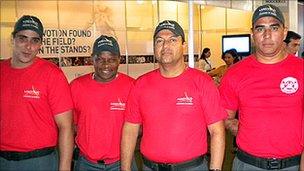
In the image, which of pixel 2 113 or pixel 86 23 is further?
pixel 86 23

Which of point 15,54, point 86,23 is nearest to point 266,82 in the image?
point 15,54

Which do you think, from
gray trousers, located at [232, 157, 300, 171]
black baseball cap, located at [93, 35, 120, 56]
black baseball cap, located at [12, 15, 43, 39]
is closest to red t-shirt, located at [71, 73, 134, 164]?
black baseball cap, located at [93, 35, 120, 56]

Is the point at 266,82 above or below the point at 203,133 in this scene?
above

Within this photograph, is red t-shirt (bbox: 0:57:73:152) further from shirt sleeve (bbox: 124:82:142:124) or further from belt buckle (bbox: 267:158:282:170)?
belt buckle (bbox: 267:158:282:170)

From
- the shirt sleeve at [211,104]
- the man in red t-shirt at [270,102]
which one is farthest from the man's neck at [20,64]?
the man in red t-shirt at [270,102]

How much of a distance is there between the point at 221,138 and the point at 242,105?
0.94 ft

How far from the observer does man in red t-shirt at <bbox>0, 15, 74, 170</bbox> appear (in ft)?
9.87

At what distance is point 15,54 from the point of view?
3.09 m

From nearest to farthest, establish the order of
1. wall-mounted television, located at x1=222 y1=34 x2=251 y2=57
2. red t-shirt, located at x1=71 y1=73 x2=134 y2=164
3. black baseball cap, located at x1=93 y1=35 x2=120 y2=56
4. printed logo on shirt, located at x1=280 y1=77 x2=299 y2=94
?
printed logo on shirt, located at x1=280 y1=77 x2=299 y2=94 → red t-shirt, located at x1=71 y1=73 x2=134 y2=164 → black baseball cap, located at x1=93 y1=35 x2=120 y2=56 → wall-mounted television, located at x1=222 y1=34 x2=251 y2=57

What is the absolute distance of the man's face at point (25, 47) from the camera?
305 cm

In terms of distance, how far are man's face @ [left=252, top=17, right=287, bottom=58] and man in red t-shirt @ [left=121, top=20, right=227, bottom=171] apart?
414 mm

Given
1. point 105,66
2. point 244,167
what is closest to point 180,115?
point 244,167

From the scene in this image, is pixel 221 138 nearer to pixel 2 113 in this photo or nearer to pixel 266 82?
pixel 266 82

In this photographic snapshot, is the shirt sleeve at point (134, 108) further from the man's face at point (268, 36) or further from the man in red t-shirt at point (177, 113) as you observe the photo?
the man's face at point (268, 36)
